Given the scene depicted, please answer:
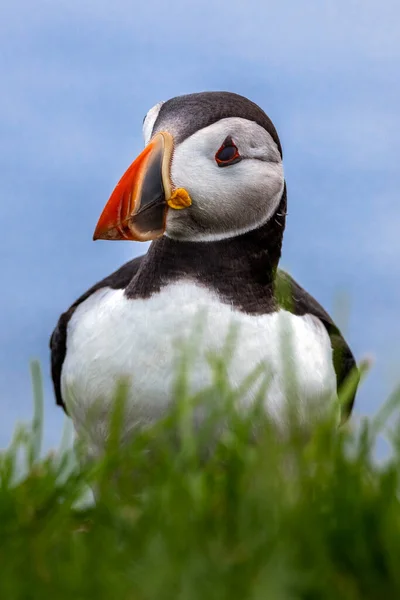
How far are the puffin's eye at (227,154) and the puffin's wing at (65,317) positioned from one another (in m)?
0.88

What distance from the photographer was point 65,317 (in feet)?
17.8

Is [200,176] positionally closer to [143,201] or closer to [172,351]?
[143,201]

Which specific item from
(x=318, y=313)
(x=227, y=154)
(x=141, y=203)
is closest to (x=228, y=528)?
(x=141, y=203)

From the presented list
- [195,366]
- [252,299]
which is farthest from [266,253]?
[195,366]

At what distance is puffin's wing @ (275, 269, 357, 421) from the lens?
16.5ft

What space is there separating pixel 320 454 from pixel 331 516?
232 mm

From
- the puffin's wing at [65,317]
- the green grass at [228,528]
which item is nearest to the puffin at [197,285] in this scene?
the puffin's wing at [65,317]

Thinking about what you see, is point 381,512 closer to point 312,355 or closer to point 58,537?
point 58,537

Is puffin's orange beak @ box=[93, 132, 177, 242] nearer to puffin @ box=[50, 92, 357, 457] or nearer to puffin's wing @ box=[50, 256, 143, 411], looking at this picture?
puffin @ box=[50, 92, 357, 457]

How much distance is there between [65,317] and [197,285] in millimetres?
979

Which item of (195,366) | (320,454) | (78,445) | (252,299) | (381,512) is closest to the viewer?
(381,512)

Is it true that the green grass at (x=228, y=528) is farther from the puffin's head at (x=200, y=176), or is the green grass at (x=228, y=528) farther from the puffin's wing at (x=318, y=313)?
the puffin's wing at (x=318, y=313)

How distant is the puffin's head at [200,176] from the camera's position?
15.1ft

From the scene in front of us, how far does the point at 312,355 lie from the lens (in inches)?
191
